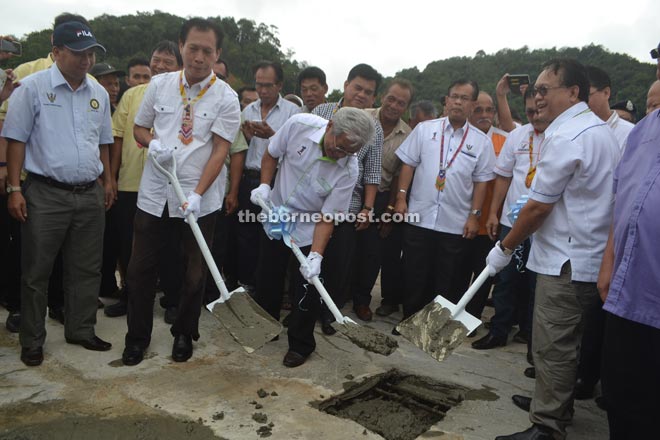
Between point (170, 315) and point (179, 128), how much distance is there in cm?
153

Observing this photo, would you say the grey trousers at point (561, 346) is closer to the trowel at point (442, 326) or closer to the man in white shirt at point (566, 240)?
the man in white shirt at point (566, 240)

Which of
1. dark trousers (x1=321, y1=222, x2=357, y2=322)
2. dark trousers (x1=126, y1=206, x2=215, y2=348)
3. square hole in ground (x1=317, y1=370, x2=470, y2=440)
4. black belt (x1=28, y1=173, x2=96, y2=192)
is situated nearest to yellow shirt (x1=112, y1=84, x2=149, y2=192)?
black belt (x1=28, y1=173, x2=96, y2=192)

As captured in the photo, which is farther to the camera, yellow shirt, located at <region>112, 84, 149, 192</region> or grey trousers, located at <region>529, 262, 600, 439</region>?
yellow shirt, located at <region>112, 84, 149, 192</region>

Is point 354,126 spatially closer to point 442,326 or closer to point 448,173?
point 442,326

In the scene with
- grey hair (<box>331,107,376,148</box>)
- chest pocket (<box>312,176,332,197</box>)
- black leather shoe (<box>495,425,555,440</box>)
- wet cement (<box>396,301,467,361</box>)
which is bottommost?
black leather shoe (<box>495,425,555,440</box>)

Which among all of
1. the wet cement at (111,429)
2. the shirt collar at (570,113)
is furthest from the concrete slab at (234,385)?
the shirt collar at (570,113)

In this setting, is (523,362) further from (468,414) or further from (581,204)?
(581,204)

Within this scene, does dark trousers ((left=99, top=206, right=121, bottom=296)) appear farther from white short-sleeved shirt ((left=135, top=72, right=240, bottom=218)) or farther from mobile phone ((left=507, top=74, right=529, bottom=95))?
mobile phone ((left=507, top=74, right=529, bottom=95))

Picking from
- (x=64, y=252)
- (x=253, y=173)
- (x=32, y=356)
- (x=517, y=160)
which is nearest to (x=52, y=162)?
(x=64, y=252)

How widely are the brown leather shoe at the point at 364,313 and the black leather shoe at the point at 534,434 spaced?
205 centimetres

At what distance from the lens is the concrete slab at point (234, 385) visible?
2.62m

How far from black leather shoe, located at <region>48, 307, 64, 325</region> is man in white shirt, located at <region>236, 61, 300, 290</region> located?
150 cm

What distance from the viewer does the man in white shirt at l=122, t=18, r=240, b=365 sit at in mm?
3236

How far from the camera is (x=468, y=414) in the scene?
288 centimetres
